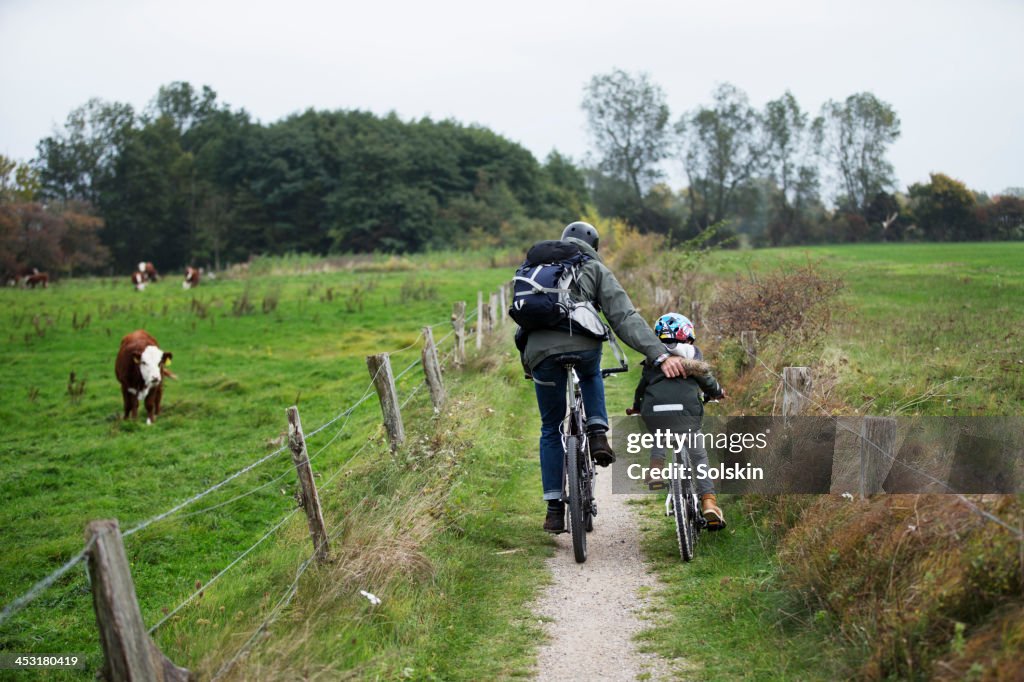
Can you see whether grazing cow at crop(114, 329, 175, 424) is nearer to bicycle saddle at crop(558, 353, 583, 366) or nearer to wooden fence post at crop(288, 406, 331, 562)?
wooden fence post at crop(288, 406, 331, 562)

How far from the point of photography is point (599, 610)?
568 cm

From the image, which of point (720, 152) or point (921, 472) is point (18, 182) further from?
point (921, 472)

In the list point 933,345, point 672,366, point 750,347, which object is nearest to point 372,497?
point 672,366

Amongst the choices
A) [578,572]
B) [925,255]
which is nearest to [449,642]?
[578,572]

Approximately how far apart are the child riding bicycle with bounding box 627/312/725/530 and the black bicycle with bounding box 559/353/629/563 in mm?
301

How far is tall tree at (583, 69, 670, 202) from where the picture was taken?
71.8 m

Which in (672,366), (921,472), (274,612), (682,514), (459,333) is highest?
(672,366)

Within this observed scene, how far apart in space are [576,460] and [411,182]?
6770 centimetres

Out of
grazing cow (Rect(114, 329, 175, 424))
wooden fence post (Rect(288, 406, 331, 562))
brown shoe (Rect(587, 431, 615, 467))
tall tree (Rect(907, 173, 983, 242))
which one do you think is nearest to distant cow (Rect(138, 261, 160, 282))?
grazing cow (Rect(114, 329, 175, 424))

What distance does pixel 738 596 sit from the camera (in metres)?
5.57

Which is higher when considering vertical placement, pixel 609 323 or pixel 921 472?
pixel 609 323

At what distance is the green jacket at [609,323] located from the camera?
611 cm

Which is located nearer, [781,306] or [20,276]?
[781,306]

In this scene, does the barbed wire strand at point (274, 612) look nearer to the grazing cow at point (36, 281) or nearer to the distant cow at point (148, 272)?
the distant cow at point (148, 272)
